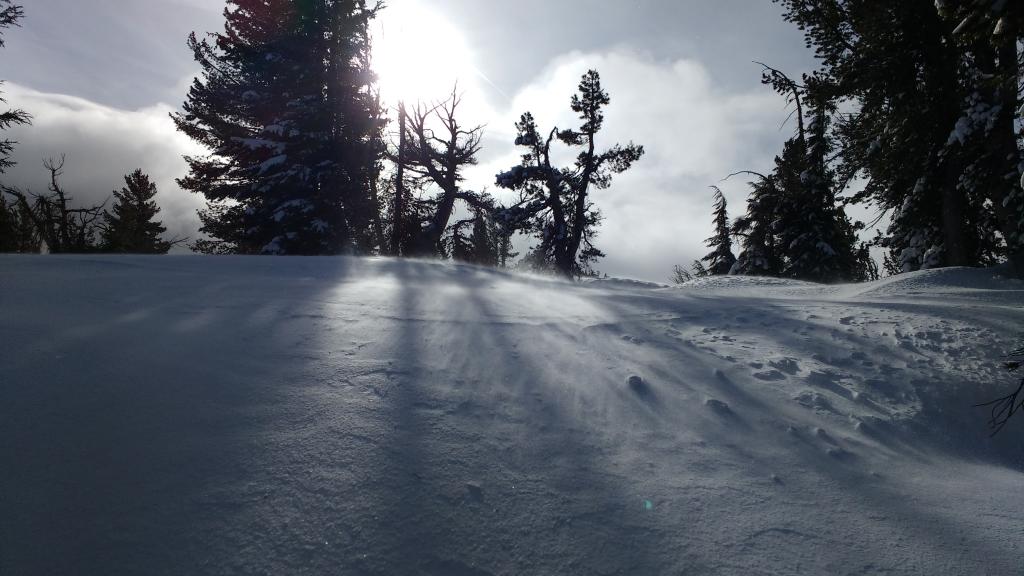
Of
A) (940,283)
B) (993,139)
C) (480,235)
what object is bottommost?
(940,283)

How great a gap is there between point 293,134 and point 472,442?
1694 centimetres

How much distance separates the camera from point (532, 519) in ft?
6.35

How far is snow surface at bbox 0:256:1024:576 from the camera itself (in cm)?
172

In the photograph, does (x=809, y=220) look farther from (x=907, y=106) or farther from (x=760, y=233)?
(x=907, y=106)

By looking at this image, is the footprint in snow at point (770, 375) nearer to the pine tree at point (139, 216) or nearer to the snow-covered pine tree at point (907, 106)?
the snow-covered pine tree at point (907, 106)

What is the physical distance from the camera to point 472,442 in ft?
7.95

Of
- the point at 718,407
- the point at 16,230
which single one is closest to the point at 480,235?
the point at 718,407

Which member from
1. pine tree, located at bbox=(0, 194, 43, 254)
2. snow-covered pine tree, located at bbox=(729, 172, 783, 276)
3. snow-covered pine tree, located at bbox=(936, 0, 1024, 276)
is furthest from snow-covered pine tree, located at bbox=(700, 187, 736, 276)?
pine tree, located at bbox=(0, 194, 43, 254)

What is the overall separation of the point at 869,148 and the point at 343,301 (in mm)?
12618

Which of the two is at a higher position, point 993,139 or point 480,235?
point 993,139

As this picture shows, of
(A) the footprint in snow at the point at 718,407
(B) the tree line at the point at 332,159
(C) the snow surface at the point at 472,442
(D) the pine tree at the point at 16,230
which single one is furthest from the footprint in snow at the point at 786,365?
(D) the pine tree at the point at 16,230

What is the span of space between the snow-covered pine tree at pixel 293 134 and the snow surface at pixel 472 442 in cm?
1212

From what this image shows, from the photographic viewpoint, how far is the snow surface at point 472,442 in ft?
5.65

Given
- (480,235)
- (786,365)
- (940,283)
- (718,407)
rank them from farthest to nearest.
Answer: (480,235) → (940,283) → (786,365) → (718,407)
